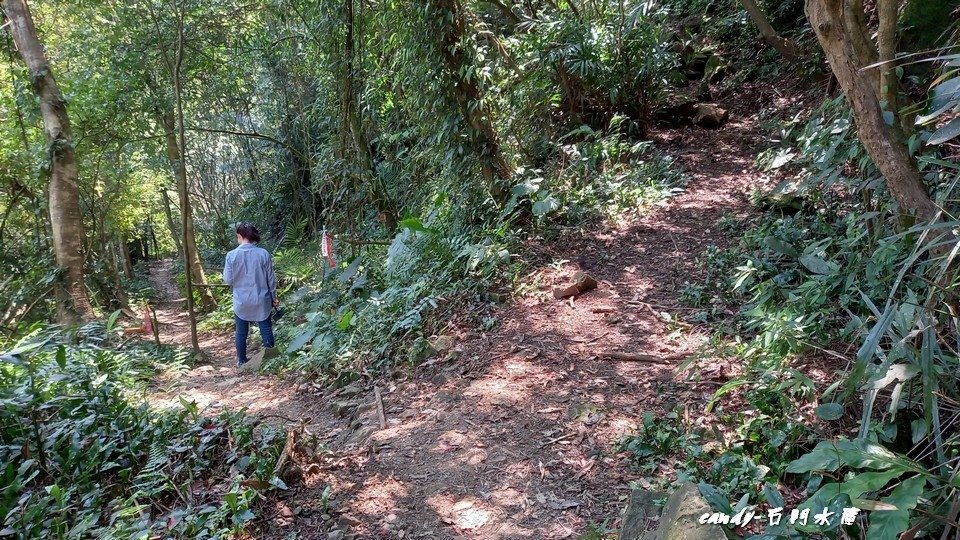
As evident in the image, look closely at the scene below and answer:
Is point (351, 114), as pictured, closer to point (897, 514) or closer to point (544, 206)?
point (544, 206)

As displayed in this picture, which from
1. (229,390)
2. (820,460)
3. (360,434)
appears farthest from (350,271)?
(820,460)

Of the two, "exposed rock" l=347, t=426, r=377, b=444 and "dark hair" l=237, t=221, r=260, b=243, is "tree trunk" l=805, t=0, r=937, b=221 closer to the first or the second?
"exposed rock" l=347, t=426, r=377, b=444

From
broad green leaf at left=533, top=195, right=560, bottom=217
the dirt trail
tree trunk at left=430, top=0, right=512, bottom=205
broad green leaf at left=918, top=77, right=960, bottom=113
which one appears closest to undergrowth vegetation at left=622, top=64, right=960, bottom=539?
broad green leaf at left=918, top=77, right=960, bottom=113

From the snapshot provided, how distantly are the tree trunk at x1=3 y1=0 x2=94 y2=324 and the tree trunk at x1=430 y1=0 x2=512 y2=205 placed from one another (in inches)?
173

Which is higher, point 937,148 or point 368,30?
point 368,30

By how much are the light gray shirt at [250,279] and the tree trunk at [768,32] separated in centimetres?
604

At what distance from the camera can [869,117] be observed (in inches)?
109

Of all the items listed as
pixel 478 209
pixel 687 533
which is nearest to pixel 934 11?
pixel 478 209

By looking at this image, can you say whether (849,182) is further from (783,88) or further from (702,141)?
(783,88)

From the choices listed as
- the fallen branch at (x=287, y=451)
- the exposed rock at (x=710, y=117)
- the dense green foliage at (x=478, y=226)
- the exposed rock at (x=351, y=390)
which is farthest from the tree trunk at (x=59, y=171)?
the exposed rock at (x=710, y=117)

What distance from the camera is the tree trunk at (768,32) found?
19.9 feet

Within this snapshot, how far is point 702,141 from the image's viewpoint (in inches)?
298

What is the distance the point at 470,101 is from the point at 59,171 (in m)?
4.64

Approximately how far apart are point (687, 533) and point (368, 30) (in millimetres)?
6129
